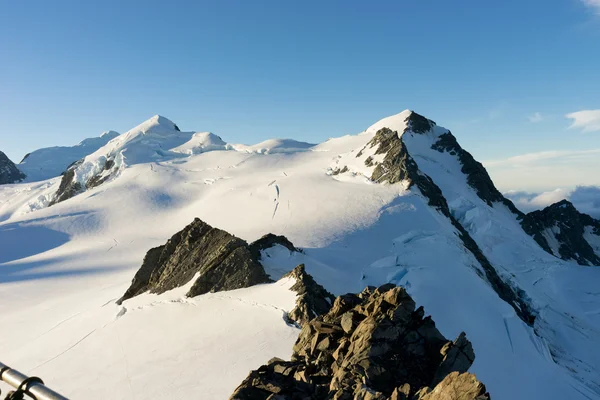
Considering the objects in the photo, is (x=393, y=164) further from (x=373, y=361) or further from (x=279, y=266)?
(x=373, y=361)

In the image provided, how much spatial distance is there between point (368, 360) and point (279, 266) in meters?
13.0

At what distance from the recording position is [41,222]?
159ft

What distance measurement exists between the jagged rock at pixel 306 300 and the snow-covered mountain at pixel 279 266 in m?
0.50

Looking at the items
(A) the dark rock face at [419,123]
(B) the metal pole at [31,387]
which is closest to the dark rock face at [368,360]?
(B) the metal pole at [31,387]

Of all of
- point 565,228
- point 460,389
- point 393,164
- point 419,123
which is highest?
point 419,123

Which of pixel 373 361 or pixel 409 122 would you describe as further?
pixel 409 122

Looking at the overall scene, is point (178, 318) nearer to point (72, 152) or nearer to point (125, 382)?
point (125, 382)

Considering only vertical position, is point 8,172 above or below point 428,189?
above

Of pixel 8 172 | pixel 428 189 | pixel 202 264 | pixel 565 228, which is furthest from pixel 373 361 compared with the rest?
pixel 8 172

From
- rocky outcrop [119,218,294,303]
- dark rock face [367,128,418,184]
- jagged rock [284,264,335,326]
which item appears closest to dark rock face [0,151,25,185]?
dark rock face [367,128,418,184]

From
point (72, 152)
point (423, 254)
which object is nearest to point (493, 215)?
point (423, 254)

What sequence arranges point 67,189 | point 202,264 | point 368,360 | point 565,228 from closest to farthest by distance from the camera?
1. point 368,360
2. point 202,264
3. point 565,228
4. point 67,189

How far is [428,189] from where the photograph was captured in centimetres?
4094

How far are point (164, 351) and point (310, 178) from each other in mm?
35974
